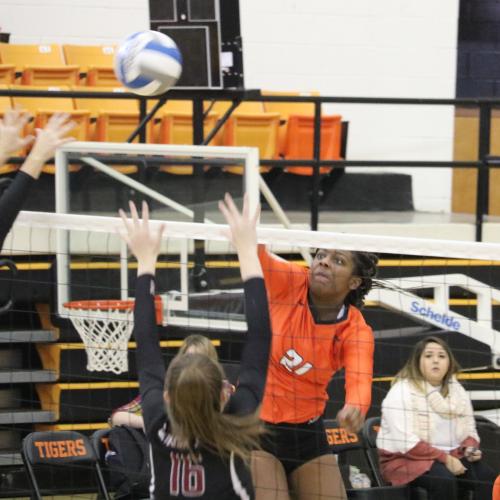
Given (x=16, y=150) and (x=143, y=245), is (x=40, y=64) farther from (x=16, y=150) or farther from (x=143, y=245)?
(x=143, y=245)

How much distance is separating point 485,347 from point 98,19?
193 inches

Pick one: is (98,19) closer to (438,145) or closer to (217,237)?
(438,145)

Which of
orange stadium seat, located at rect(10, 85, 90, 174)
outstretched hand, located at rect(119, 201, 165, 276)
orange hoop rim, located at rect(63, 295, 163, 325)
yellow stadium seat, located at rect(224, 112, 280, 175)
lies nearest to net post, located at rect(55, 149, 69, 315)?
orange hoop rim, located at rect(63, 295, 163, 325)

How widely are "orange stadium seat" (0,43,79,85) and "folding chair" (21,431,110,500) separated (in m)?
3.94

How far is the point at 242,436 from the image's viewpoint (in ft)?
10.5

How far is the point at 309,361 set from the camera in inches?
173

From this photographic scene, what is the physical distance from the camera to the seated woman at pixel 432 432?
6.12 metres

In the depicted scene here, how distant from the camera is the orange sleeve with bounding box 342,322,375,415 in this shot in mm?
4309

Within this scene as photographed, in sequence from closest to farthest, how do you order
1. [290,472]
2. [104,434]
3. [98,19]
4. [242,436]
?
[242,436], [290,472], [104,434], [98,19]

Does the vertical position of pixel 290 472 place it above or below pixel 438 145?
below

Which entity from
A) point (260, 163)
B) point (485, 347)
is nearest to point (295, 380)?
point (260, 163)

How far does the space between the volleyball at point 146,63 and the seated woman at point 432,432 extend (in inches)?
85.7

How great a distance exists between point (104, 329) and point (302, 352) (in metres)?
2.33

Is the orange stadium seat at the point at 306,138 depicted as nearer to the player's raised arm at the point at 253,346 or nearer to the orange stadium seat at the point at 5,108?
the orange stadium seat at the point at 5,108
